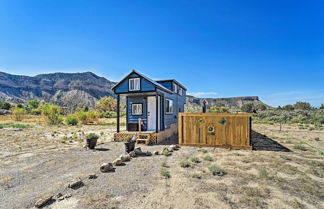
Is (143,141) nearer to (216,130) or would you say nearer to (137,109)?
(137,109)

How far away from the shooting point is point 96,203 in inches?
115

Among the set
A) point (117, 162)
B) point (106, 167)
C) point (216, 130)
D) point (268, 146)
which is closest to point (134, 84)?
point (216, 130)

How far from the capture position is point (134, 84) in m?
9.95

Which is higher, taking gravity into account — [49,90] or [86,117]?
[49,90]

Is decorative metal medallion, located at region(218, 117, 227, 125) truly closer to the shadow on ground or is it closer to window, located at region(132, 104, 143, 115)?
the shadow on ground

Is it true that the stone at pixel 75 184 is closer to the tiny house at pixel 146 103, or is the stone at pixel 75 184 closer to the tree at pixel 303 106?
the tiny house at pixel 146 103

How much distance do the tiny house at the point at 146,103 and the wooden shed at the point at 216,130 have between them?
194cm

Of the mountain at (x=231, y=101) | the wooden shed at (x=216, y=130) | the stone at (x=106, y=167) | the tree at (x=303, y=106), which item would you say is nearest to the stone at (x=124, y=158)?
the stone at (x=106, y=167)

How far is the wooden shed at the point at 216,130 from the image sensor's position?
7500 millimetres

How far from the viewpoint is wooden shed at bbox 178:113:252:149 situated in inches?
295

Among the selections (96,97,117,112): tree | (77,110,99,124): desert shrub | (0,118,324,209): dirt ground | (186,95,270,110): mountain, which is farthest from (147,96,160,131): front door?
(186,95,270,110): mountain

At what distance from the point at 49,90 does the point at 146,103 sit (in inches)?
3556

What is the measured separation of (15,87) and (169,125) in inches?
3794

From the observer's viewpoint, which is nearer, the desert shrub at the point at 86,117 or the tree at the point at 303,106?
the desert shrub at the point at 86,117
